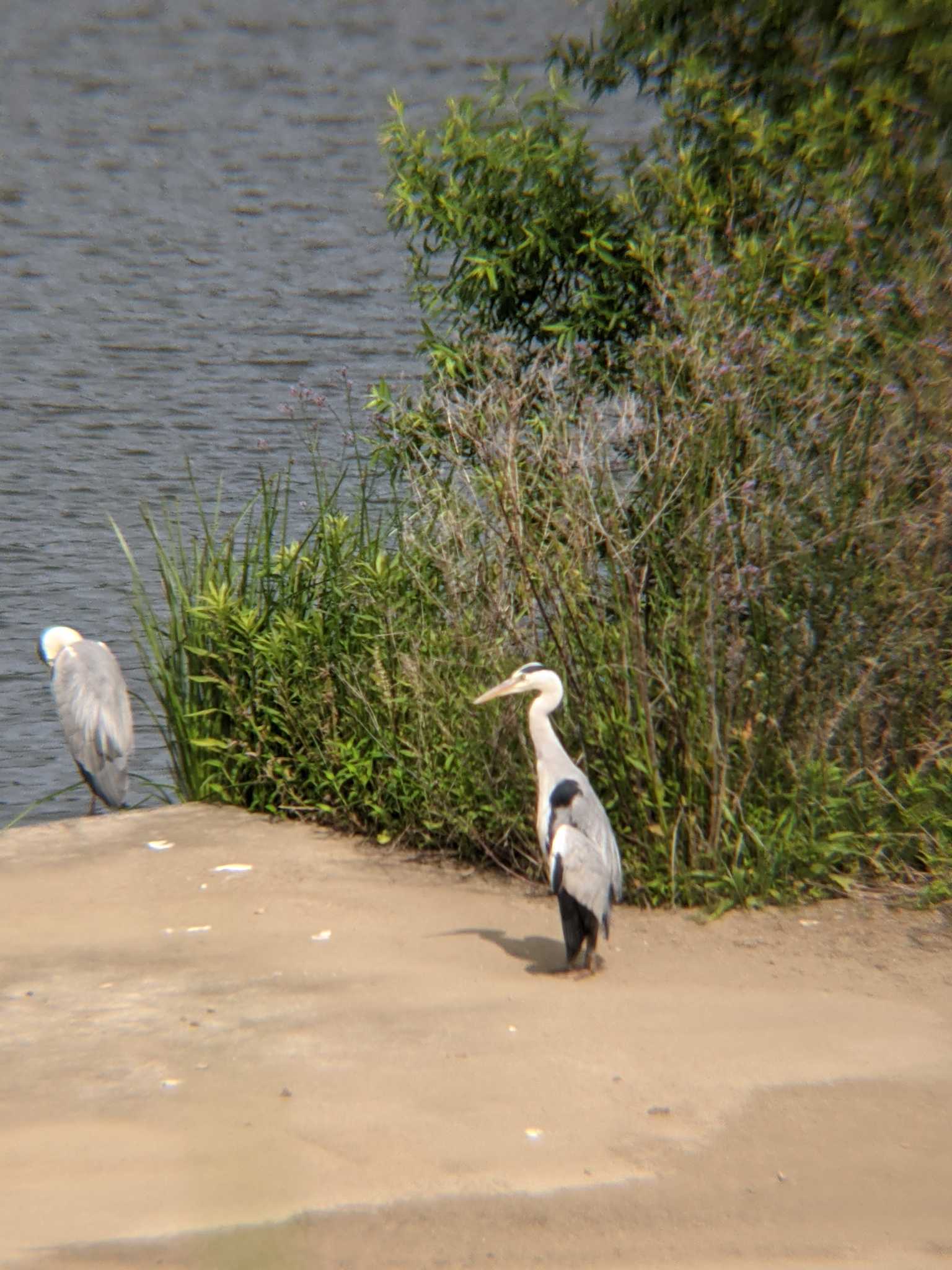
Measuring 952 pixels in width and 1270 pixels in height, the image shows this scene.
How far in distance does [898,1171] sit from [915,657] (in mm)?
2388

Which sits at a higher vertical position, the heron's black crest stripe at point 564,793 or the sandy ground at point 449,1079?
the heron's black crest stripe at point 564,793

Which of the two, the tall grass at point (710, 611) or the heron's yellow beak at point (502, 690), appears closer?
the heron's yellow beak at point (502, 690)

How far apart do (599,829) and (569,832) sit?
15 centimetres

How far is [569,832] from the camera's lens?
206 inches

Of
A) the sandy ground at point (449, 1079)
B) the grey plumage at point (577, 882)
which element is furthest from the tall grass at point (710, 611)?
the grey plumage at point (577, 882)

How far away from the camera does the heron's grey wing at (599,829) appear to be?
5.27m

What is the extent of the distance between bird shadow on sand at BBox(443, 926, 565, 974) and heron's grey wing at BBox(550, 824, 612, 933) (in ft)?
1.06

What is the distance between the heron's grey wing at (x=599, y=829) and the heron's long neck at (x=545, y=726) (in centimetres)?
18

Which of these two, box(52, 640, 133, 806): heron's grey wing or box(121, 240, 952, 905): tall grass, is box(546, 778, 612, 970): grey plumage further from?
box(52, 640, 133, 806): heron's grey wing

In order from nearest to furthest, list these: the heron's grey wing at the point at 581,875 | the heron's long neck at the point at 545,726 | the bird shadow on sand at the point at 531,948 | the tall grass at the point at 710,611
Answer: the heron's grey wing at the point at 581,875 → the bird shadow on sand at the point at 531,948 → the heron's long neck at the point at 545,726 → the tall grass at the point at 710,611

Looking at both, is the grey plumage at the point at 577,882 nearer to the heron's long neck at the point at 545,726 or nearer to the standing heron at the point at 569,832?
the standing heron at the point at 569,832

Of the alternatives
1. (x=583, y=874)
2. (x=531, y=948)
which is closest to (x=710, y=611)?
(x=583, y=874)

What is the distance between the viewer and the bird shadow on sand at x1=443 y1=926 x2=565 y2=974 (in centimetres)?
538

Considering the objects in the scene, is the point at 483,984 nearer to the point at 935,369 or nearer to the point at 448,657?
the point at 448,657
